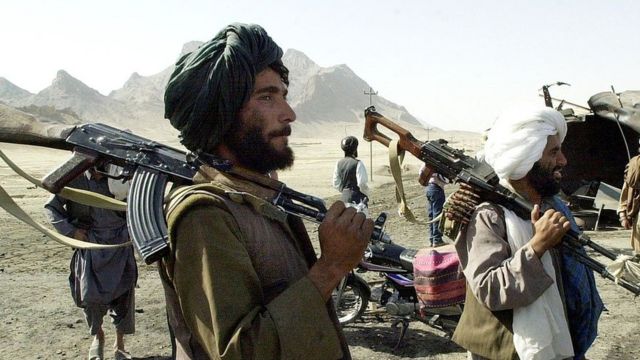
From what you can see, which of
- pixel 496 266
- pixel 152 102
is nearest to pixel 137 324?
pixel 496 266

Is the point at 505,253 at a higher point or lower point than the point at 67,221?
higher

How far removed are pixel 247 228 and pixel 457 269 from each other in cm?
258

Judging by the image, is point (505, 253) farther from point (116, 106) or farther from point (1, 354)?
point (116, 106)

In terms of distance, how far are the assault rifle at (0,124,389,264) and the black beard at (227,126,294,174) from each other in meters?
0.04

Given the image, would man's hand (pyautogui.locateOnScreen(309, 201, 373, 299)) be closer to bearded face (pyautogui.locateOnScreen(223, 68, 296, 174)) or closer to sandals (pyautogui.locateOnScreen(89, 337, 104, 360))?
bearded face (pyautogui.locateOnScreen(223, 68, 296, 174))

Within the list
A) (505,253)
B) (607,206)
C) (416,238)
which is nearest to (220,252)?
(505,253)

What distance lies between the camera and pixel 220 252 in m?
1.37

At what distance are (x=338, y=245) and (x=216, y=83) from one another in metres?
0.59

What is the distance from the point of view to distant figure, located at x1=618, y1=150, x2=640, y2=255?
6.43 metres

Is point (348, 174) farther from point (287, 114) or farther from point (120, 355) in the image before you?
point (287, 114)

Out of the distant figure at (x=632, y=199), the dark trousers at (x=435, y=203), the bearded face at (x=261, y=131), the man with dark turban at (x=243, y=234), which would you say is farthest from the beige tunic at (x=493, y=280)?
the dark trousers at (x=435, y=203)

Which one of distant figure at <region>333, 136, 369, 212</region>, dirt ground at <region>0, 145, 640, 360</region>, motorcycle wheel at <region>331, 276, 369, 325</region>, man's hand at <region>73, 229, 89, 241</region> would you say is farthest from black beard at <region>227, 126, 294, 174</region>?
distant figure at <region>333, 136, 369, 212</region>

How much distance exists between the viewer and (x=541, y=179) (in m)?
2.67

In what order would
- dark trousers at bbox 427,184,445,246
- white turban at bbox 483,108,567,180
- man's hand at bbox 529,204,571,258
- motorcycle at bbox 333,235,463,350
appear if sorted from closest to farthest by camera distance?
man's hand at bbox 529,204,571,258, white turban at bbox 483,108,567,180, motorcycle at bbox 333,235,463,350, dark trousers at bbox 427,184,445,246
